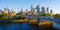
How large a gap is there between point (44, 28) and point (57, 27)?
603 millimetres

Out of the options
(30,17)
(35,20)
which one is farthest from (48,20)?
(30,17)

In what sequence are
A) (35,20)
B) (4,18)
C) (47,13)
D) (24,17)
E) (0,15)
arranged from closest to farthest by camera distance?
(47,13) → (35,20) → (24,17) → (4,18) → (0,15)

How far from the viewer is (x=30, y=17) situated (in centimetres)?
507

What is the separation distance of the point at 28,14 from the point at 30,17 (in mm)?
227

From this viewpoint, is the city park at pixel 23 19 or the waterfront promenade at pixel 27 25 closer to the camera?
the city park at pixel 23 19

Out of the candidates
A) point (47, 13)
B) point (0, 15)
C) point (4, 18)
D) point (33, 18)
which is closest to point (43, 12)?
point (47, 13)

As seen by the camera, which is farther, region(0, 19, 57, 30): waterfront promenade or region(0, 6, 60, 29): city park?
region(0, 19, 57, 30): waterfront promenade

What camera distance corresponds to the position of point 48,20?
13.0 feet

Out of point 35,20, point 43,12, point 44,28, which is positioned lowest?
point 44,28

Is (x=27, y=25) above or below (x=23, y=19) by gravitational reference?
below

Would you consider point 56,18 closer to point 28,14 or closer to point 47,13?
point 47,13

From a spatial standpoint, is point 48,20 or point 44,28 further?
point 44,28

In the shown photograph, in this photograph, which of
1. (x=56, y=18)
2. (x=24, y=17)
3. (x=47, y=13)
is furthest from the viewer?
(x=24, y=17)

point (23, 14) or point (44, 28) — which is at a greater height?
point (23, 14)
